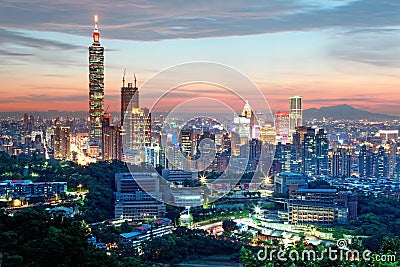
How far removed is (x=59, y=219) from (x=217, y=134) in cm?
133

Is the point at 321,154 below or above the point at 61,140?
below

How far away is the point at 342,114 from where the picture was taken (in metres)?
17.6

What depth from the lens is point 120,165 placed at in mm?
11172

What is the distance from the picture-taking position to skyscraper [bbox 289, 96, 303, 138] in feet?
50.8

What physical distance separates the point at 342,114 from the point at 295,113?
6.90 ft

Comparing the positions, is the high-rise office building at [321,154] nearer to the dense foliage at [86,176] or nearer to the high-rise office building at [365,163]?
the high-rise office building at [365,163]

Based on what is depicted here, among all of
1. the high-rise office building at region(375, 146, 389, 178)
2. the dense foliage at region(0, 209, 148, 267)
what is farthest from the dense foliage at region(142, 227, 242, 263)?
the high-rise office building at region(375, 146, 389, 178)

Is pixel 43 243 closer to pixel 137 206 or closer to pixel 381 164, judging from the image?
pixel 137 206

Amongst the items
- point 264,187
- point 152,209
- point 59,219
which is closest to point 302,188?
point 264,187

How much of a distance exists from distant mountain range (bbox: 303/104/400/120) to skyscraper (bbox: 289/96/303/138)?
Answer: 0.20 meters

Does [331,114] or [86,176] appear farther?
[331,114]

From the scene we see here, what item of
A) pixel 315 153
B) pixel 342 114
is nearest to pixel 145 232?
pixel 315 153

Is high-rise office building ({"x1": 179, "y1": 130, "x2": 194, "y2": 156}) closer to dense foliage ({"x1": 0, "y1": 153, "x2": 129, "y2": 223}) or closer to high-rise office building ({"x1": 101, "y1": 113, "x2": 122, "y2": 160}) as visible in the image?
dense foliage ({"x1": 0, "y1": 153, "x2": 129, "y2": 223})

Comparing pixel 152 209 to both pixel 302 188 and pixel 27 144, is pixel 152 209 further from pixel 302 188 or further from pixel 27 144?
pixel 27 144
